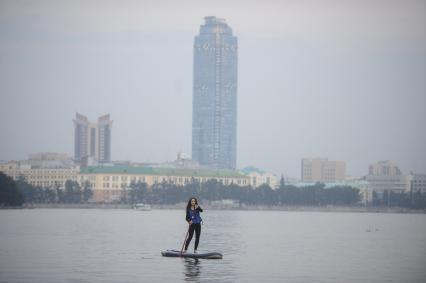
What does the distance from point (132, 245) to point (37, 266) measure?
16.0 meters

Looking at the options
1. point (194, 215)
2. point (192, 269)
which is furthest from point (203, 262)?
point (192, 269)

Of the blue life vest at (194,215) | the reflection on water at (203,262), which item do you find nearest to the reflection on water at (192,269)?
the reflection on water at (203,262)

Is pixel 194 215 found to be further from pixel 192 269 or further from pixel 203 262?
pixel 192 269

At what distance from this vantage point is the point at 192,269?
129 ft

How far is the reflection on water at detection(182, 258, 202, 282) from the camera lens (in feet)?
118

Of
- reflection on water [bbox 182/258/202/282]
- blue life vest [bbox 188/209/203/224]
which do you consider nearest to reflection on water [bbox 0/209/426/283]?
reflection on water [bbox 182/258/202/282]

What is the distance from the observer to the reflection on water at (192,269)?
36062mm

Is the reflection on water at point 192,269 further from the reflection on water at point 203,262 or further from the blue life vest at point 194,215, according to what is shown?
the blue life vest at point 194,215

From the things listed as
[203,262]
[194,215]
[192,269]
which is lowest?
[192,269]

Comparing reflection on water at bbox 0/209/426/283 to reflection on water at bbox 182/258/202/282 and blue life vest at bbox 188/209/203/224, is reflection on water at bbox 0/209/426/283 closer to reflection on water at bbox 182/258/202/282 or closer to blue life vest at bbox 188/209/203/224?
reflection on water at bbox 182/258/202/282

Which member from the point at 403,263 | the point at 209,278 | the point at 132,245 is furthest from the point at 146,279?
the point at 132,245

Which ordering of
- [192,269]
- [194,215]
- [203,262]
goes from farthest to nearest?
[194,215]
[203,262]
[192,269]

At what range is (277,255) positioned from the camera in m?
49.7

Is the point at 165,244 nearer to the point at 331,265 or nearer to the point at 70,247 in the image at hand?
the point at 70,247
